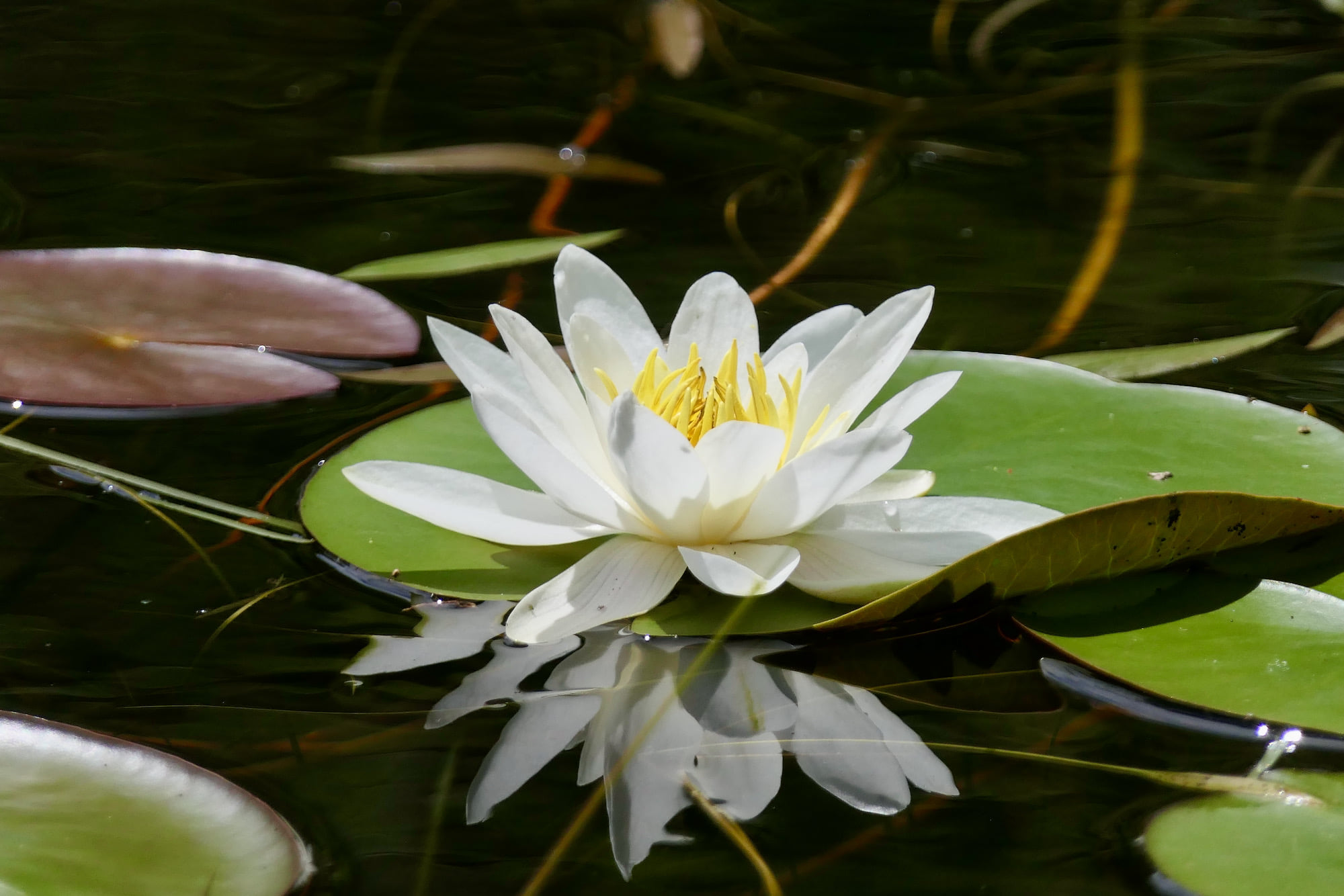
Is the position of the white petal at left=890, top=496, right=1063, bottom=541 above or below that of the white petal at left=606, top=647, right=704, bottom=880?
above

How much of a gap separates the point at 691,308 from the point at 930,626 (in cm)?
36

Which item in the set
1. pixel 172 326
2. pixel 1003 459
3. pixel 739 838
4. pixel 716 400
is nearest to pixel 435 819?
pixel 739 838

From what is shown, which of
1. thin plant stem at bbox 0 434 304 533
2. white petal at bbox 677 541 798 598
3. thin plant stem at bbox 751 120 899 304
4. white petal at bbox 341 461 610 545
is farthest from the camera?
thin plant stem at bbox 751 120 899 304

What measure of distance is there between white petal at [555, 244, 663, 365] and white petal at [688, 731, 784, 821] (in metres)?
0.41

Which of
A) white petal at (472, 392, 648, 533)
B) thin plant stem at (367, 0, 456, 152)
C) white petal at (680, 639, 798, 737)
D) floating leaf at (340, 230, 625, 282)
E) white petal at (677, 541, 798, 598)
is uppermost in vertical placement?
thin plant stem at (367, 0, 456, 152)

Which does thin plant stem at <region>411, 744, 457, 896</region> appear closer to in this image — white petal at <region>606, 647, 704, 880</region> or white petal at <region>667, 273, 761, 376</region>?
white petal at <region>606, 647, 704, 880</region>

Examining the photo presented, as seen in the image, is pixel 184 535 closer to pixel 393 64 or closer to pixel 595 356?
pixel 595 356

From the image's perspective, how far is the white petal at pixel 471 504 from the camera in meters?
1.05

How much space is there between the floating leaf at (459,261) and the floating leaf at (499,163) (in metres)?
0.34

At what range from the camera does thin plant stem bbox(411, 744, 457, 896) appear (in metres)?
0.76

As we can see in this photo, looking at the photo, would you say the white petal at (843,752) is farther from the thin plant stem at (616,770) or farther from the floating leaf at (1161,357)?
the floating leaf at (1161,357)

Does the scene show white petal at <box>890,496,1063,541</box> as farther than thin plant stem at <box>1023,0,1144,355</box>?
No

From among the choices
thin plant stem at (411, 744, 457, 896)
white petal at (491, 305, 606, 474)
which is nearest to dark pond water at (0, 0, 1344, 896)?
thin plant stem at (411, 744, 457, 896)

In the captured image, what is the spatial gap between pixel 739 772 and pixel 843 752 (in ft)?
0.26
